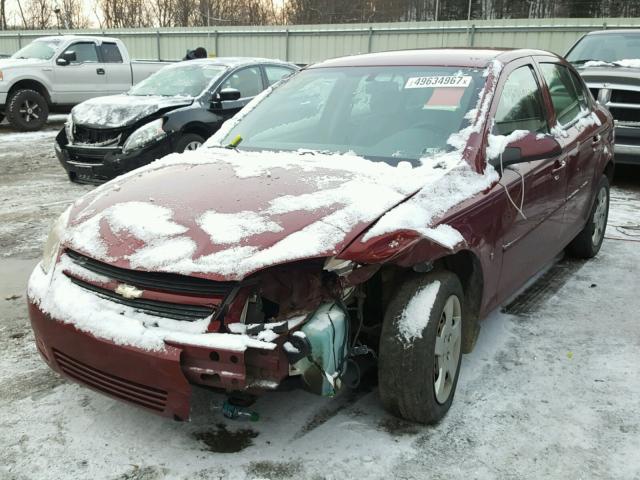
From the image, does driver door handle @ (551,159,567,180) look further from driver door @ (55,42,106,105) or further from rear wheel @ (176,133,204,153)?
driver door @ (55,42,106,105)

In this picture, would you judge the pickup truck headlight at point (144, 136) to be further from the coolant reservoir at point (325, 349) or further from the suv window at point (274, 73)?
the coolant reservoir at point (325, 349)

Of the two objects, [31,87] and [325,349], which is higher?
[31,87]

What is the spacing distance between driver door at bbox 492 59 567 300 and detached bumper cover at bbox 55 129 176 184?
4.53 meters

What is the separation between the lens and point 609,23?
17.0 metres

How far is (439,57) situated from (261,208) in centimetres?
170

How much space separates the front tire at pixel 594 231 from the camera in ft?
16.0

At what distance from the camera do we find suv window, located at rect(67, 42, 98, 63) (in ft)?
44.1

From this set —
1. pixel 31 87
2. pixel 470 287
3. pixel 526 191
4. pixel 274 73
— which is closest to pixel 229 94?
pixel 274 73

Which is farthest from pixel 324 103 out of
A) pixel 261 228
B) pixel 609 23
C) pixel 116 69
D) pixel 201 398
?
pixel 609 23

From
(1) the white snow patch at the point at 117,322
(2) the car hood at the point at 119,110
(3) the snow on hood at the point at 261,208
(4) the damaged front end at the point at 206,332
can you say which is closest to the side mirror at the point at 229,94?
(2) the car hood at the point at 119,110

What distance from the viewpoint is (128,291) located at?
2324mm

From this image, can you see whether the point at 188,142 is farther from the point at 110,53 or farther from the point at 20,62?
the point at 110,53

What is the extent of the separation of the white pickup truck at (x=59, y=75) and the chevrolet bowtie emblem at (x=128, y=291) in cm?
1202

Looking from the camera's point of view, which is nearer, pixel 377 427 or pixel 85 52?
pixel 377 427
